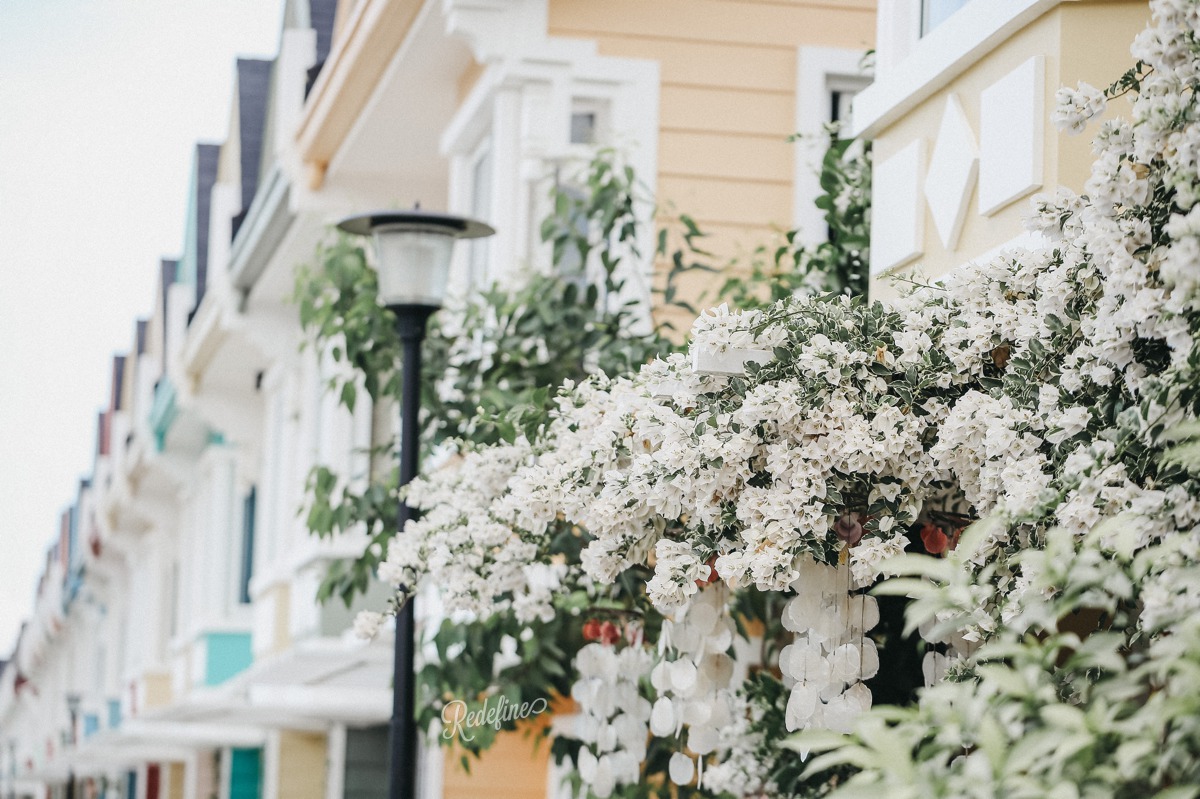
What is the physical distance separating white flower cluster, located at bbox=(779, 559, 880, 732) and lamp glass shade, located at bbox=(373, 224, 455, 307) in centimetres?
281

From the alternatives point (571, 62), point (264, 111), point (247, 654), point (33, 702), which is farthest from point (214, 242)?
point (33, 702)

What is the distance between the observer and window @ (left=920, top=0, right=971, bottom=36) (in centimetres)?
584

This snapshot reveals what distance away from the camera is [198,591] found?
2098cm

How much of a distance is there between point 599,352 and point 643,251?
143 cm

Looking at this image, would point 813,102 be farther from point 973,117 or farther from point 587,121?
point 973,117

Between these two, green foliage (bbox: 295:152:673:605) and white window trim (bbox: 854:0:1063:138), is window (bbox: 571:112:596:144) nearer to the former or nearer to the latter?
green foliage (bbox: 295:152:673:605)

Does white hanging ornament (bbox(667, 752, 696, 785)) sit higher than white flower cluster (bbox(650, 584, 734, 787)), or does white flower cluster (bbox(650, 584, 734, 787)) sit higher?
white flower cluster (bbox(650, 584, 734, 787))

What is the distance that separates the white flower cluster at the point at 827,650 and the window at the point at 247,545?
1566 centimetres

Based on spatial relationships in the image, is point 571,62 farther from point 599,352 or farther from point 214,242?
point 214,242

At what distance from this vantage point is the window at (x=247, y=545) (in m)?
20.0

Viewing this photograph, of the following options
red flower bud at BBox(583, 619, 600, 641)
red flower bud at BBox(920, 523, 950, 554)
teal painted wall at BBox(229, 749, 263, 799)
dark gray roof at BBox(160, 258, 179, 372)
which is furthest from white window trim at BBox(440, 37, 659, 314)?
dark gray roof at BBox(160, 258, 179, 372)

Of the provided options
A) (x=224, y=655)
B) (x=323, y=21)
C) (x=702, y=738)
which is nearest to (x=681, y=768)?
(x=702, y=738)

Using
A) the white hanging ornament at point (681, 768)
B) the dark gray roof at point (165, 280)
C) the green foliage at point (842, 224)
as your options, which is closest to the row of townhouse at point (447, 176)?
the dark gray roof at point (165, 280)

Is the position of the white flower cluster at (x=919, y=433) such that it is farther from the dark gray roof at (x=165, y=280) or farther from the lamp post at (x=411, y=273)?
the dark gray roof at (x=165, y=280)
